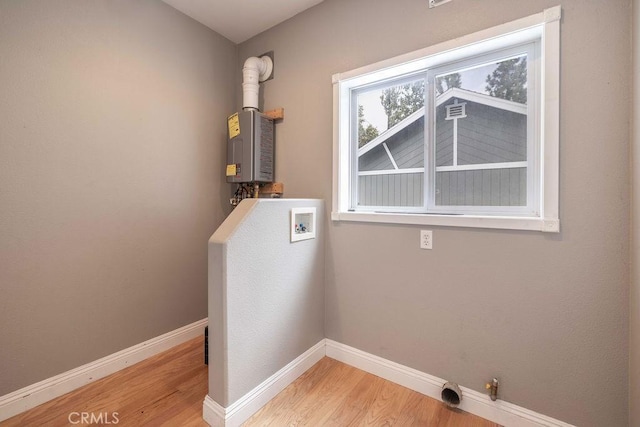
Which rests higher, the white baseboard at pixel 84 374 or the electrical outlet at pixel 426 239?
the electrical outlet at pixel 426 239

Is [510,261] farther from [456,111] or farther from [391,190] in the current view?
[456,111]

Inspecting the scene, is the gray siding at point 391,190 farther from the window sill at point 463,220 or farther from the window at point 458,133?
the window sill at point 463,220

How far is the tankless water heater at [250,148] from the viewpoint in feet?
7.36

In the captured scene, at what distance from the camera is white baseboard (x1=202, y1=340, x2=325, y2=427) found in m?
1.47

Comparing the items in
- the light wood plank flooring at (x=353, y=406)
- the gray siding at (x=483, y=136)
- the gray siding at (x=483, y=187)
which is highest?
the gray siding at (x=483, y=136)

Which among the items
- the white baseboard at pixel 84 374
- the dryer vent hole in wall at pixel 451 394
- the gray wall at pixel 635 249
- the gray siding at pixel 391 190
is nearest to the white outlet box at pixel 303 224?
the gray siding at pixel 391 190

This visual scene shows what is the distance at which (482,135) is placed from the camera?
1.70 meters

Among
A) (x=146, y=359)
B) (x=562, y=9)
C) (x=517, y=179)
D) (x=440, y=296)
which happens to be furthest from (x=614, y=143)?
(x=146, y=359)

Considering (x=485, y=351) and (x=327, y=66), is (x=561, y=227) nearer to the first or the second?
(x=485, y=351)

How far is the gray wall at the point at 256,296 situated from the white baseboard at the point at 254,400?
31 millimetres

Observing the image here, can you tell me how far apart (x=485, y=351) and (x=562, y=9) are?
1767mm

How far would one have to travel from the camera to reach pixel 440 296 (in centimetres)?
169

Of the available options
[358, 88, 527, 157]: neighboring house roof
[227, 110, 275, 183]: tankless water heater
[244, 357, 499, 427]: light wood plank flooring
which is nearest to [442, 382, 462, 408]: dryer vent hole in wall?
[244, 357, 499, 427]: light wood plank flooring

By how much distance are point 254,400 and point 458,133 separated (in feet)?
6.56
